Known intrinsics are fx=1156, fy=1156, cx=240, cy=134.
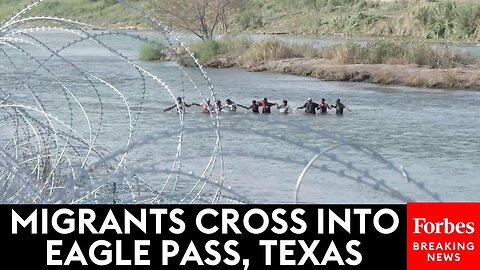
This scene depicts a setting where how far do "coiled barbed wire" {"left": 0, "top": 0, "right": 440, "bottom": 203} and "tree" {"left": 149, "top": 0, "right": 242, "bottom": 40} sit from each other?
674cm

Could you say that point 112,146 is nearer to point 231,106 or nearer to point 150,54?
point 231,106

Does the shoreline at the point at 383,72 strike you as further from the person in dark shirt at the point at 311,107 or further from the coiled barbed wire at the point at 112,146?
the person in dark shirt at the point at 311,107

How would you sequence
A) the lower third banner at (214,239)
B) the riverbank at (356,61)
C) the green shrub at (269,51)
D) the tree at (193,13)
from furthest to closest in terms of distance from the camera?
the tree at (193,13) < the green shrub at (269,51) < the riverbank at (356,61) < the lower third banner at (214,239)

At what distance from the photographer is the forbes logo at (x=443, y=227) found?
8703 millimetres

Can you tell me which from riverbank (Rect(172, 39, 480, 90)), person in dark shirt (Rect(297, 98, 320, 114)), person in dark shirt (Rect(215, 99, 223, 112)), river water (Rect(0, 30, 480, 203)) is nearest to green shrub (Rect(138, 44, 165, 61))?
riverbank (Rect(172, 39, 480, 90))

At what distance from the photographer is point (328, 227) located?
8.38m

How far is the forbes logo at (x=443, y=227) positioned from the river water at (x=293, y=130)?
189 centimetres

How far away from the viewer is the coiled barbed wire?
8.98 m

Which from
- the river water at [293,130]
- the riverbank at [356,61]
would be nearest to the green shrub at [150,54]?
the riverbank at [356,61]

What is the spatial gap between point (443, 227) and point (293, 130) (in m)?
16.5

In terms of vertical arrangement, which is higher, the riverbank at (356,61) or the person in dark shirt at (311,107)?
the riverbank at (356,61)

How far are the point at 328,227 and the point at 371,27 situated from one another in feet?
170

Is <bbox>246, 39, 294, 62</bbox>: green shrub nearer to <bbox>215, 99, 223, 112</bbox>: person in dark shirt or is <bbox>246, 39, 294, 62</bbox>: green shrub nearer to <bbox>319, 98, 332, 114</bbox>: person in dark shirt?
<bbox>319, 98, 332, 114</bbox>: person in dark shirt

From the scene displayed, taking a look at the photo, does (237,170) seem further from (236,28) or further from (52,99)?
(236,28)
